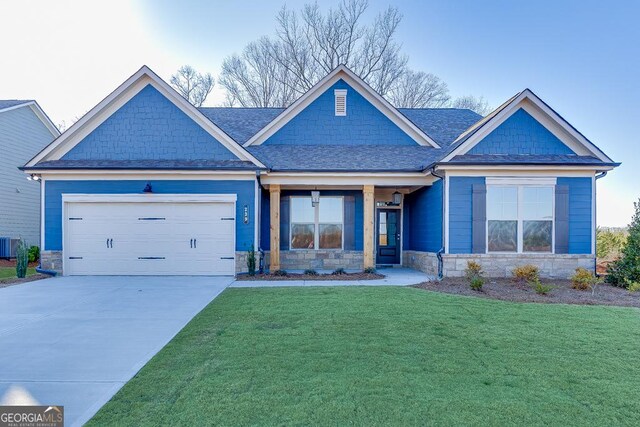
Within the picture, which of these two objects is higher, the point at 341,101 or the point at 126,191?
the point at 341,101

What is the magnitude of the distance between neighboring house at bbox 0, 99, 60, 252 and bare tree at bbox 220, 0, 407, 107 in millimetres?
12784

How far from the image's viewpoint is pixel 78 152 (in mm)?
10836

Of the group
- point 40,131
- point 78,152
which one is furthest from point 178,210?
point 40,131

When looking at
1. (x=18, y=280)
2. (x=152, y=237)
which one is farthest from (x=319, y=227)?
(x=18, y=280)

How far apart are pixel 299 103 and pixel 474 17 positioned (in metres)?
10.4

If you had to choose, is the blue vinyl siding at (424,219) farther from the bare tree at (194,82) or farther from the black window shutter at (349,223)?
the bare tree at (194,82)

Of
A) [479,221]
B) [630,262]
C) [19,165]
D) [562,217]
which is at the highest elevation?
[19,165]

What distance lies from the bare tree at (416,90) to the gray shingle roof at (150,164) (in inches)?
A: 738

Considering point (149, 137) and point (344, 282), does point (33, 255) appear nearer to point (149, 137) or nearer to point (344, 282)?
point (149, 137)

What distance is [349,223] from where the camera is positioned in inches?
486

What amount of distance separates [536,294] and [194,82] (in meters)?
27.4

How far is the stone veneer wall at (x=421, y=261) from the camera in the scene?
10.7 meters

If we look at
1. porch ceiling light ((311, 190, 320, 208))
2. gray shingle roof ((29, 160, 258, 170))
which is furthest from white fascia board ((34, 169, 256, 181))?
porch ceiling light ((311, 190, 320, 208))

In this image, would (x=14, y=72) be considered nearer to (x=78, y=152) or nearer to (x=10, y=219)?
(x=10, y=219)
